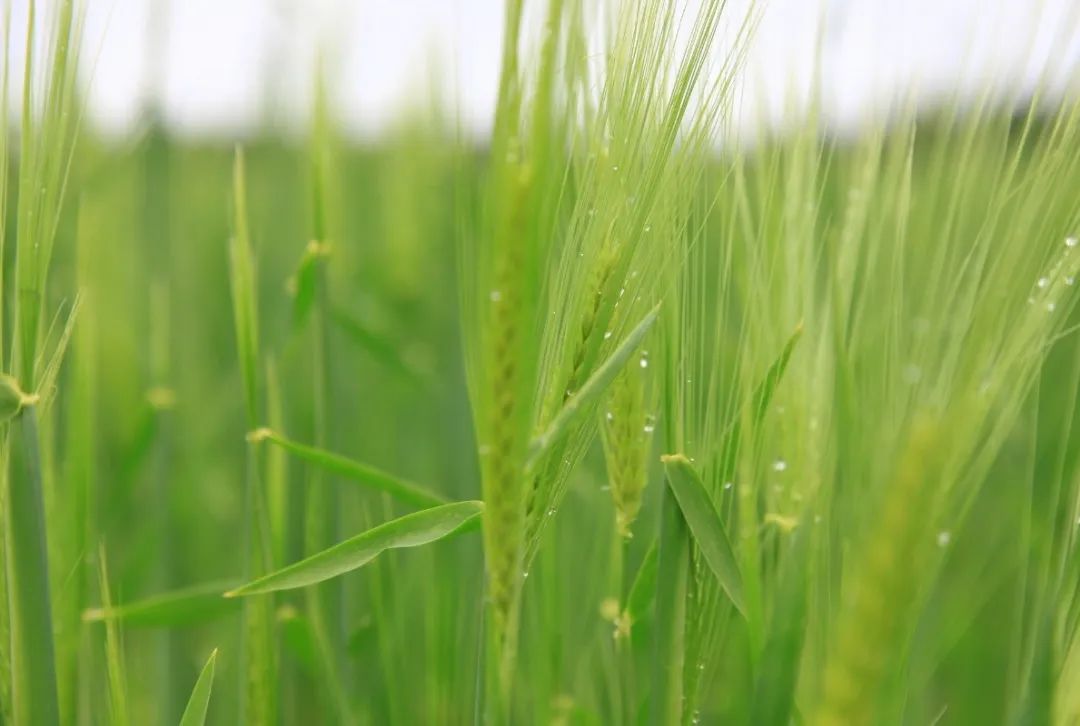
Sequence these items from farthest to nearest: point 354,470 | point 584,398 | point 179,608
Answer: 1. point 179,608
2. point 354,470
3. point 584,398

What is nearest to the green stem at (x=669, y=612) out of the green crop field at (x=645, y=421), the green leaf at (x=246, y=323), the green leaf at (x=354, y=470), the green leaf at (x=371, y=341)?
the green crop field at (x=645, y=421)

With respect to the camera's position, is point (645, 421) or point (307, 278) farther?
point (307, 278)

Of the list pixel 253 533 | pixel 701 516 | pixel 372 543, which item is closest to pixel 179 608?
pixel 253 533

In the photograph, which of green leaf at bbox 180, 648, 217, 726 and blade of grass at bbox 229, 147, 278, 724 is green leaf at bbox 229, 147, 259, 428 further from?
green leaf at bbox 180, 648, 217, 726

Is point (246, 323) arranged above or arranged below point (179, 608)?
above

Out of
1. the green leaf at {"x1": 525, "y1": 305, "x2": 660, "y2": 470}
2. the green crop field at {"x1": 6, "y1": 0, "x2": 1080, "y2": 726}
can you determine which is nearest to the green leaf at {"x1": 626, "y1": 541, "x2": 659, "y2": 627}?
the green crop field at {"x1": 6, "y1": 0, "x2": 1080, "y2": 726}

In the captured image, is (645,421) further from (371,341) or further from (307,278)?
(371,341)

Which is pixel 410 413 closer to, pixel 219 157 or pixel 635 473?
pixel 635 473
